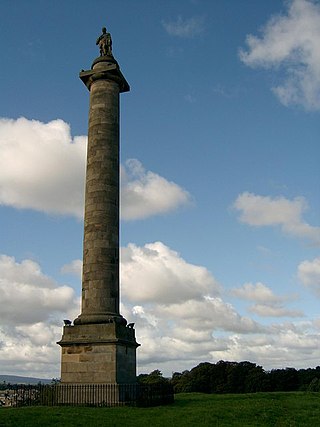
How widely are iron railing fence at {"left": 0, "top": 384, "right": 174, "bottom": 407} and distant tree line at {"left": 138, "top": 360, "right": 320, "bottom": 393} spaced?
142 ft

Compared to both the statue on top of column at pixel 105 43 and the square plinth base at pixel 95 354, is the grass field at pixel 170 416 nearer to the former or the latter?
the square plinth base at pixel 95 354

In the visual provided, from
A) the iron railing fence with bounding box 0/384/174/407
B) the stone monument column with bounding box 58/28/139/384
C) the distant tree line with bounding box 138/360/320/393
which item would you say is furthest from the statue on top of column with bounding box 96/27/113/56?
the distant tree line with bounding box 138/360/320/393

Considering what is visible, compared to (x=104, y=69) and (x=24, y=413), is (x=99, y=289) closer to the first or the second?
(x=24, y=413)

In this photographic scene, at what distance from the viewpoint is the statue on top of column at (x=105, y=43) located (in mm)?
29141

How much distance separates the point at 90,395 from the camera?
2189 cm

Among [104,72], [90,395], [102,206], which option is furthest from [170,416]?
[104,72]

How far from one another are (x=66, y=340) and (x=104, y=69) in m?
14.0

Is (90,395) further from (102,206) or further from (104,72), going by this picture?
(104,72)

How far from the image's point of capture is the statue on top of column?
95.6 ft

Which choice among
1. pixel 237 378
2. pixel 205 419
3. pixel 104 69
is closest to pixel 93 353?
pixel 205 419

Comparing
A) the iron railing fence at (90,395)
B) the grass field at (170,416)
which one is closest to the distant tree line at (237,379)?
the iron railing fence at (90,395)

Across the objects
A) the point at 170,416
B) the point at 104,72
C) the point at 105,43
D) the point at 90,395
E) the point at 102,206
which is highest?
the point at 105,43

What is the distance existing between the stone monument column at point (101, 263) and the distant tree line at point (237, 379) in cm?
4353

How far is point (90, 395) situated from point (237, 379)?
49.7 meters
